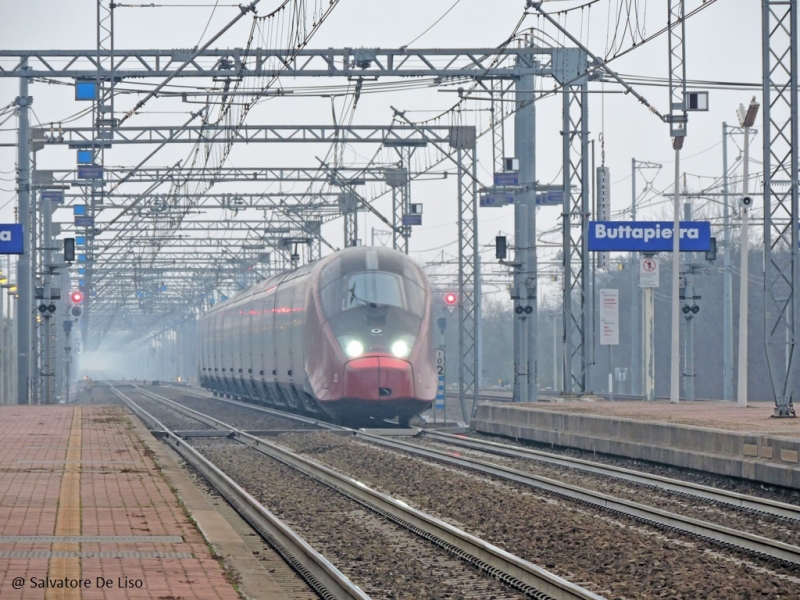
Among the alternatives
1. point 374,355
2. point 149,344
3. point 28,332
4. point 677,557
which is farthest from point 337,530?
point 149,344

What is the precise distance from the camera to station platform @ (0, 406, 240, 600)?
821 cm

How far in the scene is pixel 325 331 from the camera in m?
28.2

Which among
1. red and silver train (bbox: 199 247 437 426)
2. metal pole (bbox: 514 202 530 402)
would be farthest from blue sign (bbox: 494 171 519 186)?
red and silver train (bbox: 199 247 437 426)

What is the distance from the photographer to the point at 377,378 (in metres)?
27.4

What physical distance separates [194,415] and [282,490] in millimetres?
23290

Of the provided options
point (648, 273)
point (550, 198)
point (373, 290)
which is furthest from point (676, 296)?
point (550, 198)

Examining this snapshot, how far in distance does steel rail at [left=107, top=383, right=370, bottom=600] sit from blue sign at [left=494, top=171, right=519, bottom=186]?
12061 millimetres

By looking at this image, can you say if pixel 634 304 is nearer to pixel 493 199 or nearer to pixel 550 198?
pixel 493 199

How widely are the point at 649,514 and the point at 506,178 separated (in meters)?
16.7

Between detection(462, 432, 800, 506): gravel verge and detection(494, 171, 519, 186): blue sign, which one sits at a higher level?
detection(494, 171, 519, 186): blue sign

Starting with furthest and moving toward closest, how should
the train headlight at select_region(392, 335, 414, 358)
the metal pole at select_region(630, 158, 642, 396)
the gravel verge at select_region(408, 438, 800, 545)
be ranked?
the metal pole at select_region(630, 158, 642, 396), the train headlight at select_region(392, 335, 414, 358), the gravel verge at select_region(408, 438, 800, 545)

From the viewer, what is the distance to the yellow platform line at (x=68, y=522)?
788cm

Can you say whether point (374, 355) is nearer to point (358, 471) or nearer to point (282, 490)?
point (358, 471)

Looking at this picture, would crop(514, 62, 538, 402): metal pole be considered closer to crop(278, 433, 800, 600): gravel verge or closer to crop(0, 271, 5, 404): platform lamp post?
crop(278, 433, 800, 600): gravel verge
